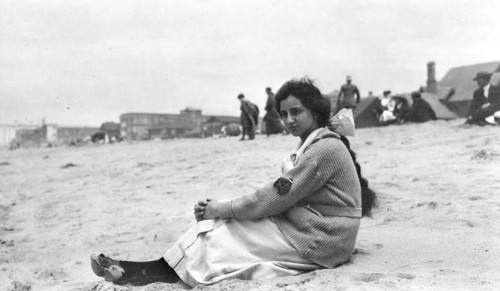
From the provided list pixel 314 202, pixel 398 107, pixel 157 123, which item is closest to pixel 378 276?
pixel 314 202

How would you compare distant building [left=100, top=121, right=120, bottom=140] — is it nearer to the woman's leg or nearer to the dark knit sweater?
the woman's leg

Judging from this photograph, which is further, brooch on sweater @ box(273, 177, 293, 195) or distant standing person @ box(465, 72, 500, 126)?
distant standing person @ box(465, 72, 500, 126)

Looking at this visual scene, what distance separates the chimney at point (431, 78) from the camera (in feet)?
119

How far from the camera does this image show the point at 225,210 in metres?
2.92

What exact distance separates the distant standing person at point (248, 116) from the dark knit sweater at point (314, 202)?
12494mm

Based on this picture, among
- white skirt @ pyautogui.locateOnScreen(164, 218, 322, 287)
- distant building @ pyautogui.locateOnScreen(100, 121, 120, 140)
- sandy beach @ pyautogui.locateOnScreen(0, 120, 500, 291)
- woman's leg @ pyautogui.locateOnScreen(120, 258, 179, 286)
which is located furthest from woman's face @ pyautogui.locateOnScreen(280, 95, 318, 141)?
distant building @ pyautogui.locateOnScreen(100, 121, 120, 140)

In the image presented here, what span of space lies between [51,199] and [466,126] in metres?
8.85

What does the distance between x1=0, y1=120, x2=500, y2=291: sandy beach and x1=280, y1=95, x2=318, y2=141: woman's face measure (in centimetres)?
86

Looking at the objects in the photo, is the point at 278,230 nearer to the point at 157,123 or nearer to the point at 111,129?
the point at 111,129

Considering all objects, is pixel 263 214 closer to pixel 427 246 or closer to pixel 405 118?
pixel 427 246

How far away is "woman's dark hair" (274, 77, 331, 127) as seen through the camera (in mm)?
3082

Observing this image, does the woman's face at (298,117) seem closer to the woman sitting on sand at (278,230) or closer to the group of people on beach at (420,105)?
the woman sitting on sand at (278,230)

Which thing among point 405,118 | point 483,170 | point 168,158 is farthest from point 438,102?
point 483,170

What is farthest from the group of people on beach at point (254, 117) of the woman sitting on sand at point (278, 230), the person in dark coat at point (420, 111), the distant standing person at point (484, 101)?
the woman sitting on sand at point (278, 230)
